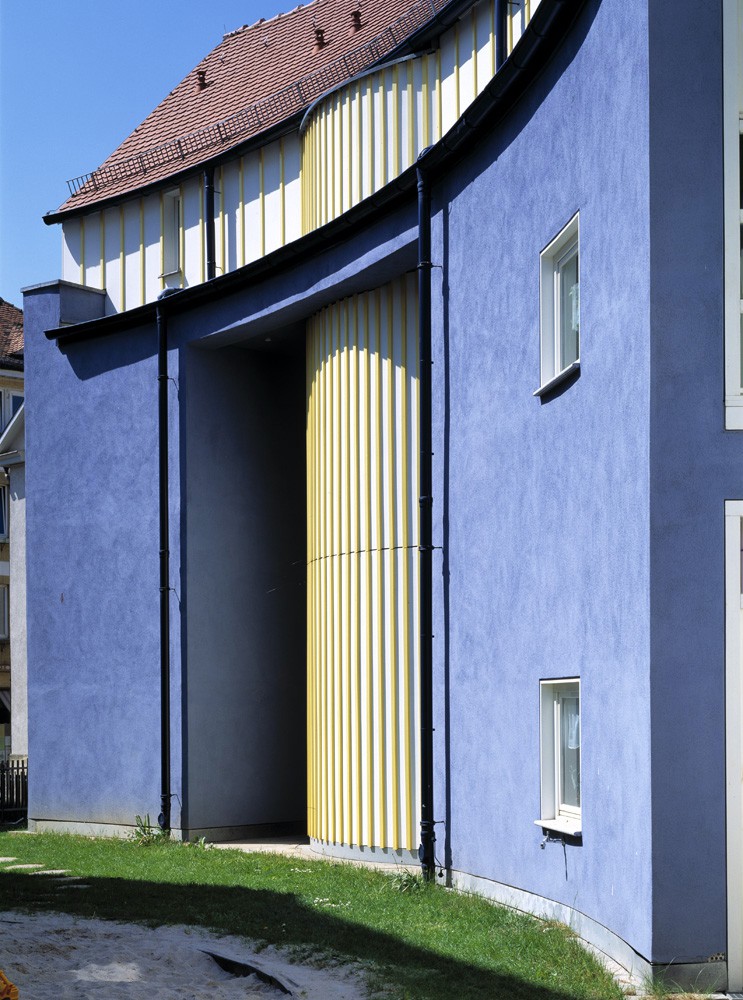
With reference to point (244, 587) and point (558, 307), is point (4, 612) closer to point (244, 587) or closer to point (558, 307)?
point (244, 587)

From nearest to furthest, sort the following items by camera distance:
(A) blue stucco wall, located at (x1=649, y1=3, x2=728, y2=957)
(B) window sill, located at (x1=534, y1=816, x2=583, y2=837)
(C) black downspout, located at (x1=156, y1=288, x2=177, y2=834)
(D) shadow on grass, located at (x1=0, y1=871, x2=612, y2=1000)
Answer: (A) blue stucco wall, located at (x1=649, y1=3, x2=728, y2=957) < (D) shadow on grass, located at (x1=0, y1=871, x2=612, y2=1000) < (B) window sill, located at (x1=534, y1=816, x2=583, y2=837) < (C) black downspout, located at (x1=156, y1=288, x2=177, y2=834)

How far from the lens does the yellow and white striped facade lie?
1441cm

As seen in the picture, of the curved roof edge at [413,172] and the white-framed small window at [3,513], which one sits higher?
the curved roof edge at [413,172]

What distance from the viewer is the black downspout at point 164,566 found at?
17.8 meters

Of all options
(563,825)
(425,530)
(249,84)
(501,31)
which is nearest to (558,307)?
(425,530)

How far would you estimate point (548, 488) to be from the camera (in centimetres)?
1036

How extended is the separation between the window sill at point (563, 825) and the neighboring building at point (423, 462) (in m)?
0.05

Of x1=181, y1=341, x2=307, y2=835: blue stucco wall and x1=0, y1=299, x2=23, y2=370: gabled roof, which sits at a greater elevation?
x1=0, y1=299, x2=23, y2=370: gabled roof

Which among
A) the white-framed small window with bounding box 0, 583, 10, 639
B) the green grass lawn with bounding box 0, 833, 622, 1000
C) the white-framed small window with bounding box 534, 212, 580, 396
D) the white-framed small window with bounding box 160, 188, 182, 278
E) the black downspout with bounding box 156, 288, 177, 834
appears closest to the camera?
the green grass lawn with bounding box 0, 833, 622, 1000

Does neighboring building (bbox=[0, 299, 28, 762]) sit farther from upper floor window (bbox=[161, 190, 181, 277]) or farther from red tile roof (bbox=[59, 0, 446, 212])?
upper floor window (bbox=[161, 190, 181, 277])

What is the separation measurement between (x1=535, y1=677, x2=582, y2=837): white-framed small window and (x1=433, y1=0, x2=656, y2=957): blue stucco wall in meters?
0.15

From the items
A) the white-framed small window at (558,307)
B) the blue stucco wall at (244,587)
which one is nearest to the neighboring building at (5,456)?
the blue stucco wall at (244,587)

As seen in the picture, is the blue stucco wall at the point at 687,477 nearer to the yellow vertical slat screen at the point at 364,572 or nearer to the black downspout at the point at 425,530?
the black downspout at the point at 425,530

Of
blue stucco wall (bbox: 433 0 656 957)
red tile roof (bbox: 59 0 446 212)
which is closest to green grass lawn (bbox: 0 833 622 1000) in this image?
blue stucco wall (bbox: 433 0 656 957)
